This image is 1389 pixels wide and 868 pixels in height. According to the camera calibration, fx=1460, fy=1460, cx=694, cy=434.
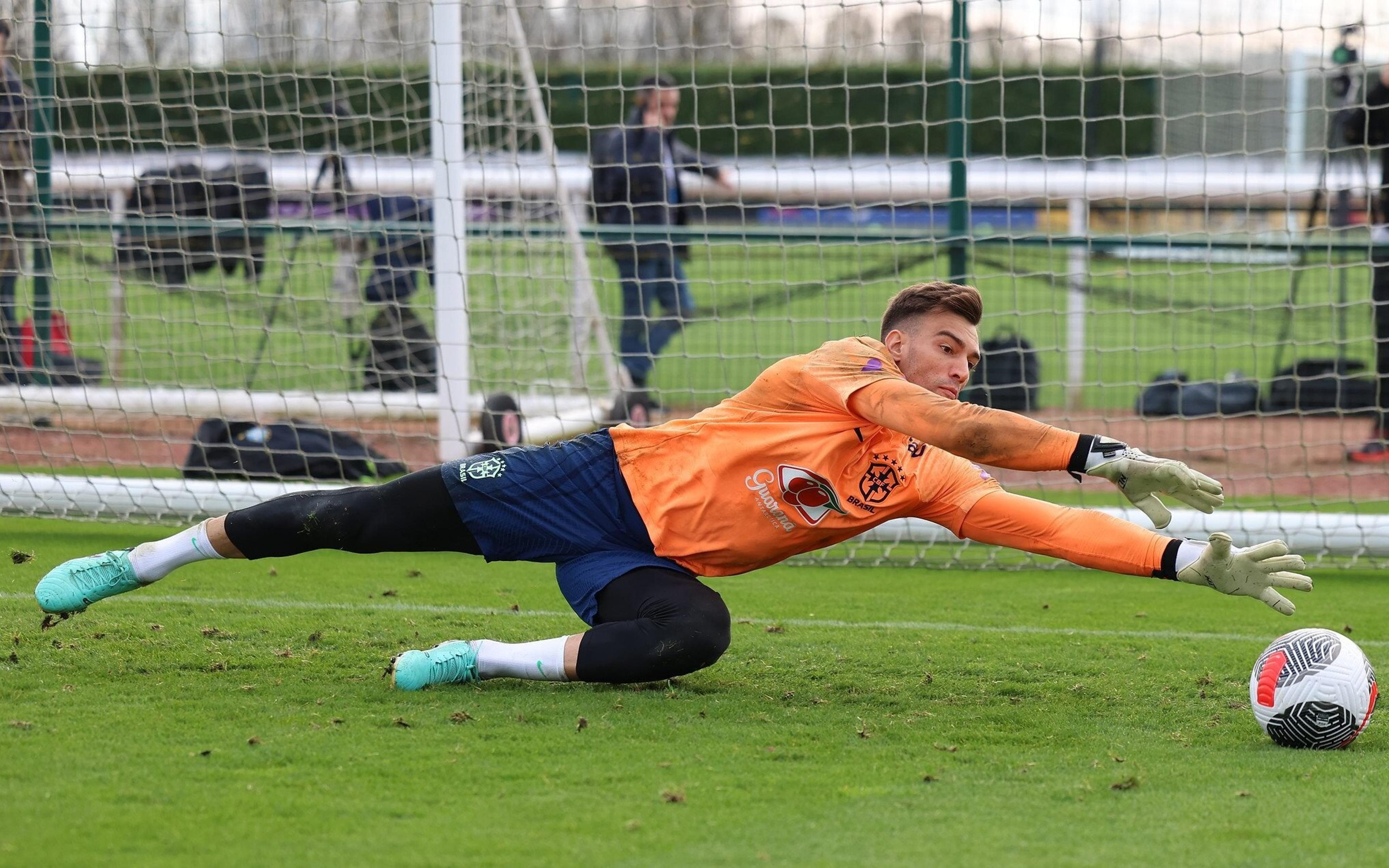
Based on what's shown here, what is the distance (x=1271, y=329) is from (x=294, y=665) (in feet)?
37.1

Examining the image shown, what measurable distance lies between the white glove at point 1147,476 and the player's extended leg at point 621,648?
1070 mm

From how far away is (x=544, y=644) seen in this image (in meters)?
3.90

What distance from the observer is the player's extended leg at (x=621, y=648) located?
12.3 ft

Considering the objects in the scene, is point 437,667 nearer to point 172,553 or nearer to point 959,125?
point 172,553

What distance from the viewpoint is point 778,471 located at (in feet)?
12.9

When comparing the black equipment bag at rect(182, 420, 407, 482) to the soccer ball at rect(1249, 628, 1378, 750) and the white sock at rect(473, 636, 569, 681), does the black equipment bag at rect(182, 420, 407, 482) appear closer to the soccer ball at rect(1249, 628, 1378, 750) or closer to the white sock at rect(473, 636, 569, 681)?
the white sock at rect(473, 636, 569, 681)

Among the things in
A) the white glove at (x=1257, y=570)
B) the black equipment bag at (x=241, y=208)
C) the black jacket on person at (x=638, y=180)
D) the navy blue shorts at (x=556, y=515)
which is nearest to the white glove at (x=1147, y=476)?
the white glove at (x=1257, y=570)

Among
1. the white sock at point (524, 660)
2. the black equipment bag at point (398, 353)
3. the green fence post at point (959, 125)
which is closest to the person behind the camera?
the white sock at point (524, 660)

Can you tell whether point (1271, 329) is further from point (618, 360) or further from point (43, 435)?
point (43, 435)

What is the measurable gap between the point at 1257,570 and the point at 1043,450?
2.07 ft

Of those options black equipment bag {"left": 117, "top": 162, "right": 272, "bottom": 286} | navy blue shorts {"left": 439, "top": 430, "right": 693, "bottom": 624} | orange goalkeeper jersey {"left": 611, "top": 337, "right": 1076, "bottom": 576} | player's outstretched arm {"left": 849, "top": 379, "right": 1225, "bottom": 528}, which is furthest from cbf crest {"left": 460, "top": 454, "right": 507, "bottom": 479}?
black equipment bag {"left": 117, "top": 162, "right": 272, "bottom": 286}

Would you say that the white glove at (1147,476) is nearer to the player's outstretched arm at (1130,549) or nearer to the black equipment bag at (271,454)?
the player's outstretched arm at (1130,549)

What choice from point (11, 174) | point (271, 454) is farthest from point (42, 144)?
point (271, 454)

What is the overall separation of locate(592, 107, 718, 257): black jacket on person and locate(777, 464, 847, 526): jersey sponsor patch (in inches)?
164
